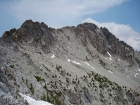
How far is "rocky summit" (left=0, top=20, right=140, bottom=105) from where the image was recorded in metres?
47.7

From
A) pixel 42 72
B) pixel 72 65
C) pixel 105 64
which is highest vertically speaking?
pixel 105 64

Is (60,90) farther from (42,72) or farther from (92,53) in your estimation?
(92,53)

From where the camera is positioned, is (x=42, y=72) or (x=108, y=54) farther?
(x=108, y=54)

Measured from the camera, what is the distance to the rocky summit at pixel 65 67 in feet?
156

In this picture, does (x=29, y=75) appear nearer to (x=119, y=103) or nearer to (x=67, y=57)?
(x=67, y=57)

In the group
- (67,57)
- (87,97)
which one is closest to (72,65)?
(67,57)

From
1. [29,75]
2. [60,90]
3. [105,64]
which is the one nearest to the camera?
[29,75]

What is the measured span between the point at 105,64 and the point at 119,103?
112 ft

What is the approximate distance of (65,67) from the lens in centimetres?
7456

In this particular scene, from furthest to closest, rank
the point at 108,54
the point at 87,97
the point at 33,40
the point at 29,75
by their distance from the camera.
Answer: the point at 108,54 < the point at 33,40 < the point at 87,97 < the point at 29,75

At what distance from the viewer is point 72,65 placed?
266 feet

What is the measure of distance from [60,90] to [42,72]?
372 inches

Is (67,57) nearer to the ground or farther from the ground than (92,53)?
nearer to the ground

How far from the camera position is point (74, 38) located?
360 feet
